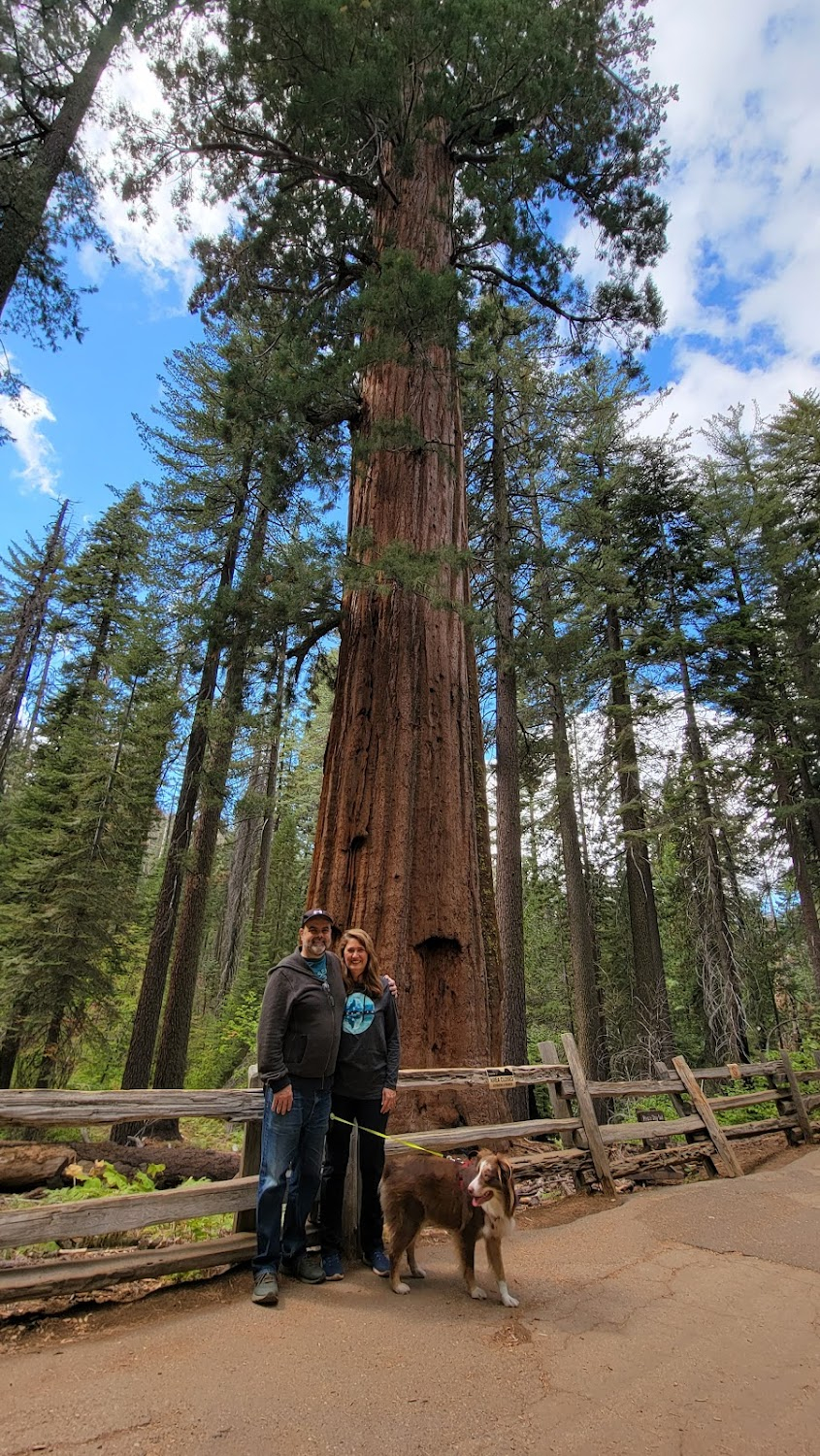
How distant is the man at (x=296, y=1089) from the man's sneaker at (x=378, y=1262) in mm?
298

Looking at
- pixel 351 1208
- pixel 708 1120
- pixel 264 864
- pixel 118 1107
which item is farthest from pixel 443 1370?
pixel 264 864

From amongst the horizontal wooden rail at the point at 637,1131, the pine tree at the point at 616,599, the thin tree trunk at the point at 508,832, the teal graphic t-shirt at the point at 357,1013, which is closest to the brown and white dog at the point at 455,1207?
the teal graphic t-shirt at the point at 357,1013

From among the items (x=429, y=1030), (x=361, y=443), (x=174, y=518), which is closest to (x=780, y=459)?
(x=174, y=518)

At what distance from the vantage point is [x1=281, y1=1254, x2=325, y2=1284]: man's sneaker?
3613mm

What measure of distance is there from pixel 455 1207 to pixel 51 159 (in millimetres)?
11402

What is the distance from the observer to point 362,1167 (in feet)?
12.9

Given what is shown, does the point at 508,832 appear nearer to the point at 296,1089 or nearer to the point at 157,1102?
the point at 296,1089

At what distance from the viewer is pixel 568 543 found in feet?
53.7

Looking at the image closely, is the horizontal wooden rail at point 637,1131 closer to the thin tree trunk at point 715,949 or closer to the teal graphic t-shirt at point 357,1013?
the teal graphic t-shirt at point 357,1013

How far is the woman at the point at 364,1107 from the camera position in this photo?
3.88 m

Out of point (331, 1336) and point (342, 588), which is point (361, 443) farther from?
point (331, 1336)

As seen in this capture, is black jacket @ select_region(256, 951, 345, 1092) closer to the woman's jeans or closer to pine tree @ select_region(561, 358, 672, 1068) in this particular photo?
the woman's jeans

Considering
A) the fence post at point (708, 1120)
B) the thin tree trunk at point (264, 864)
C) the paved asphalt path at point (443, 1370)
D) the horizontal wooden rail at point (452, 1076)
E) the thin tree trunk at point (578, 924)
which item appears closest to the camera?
the paved asphalt path at point (443, 1370)

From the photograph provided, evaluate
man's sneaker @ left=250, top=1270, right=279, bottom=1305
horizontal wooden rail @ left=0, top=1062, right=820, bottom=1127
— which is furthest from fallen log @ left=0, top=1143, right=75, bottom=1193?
man's sneaker @ left=250, top=1270, right=279, bottom=1305
